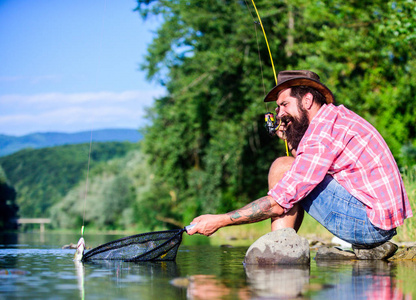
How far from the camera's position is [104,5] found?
6.01m

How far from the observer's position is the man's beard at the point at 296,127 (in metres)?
4.77

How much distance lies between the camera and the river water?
307 cm

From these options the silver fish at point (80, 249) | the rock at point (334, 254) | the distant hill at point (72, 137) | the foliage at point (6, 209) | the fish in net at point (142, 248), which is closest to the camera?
the fish in net at point (142, 248)

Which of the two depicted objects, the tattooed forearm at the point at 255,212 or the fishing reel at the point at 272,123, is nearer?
the tattooed forearm at the point at 255,212

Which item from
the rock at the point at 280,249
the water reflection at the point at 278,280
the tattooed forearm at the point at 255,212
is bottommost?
the water reflection at the point at 278,280

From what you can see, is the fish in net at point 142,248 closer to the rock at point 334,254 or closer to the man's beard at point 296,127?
the man's beard at point 296,127

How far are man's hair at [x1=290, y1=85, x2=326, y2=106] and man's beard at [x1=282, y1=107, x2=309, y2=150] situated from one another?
13cm

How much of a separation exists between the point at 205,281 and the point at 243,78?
18196 millimetres

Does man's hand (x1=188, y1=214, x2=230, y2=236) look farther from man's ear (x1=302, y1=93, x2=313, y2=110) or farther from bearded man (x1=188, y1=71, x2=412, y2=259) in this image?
man's ear (x1=302, y1=93, x2=313, y2=110)

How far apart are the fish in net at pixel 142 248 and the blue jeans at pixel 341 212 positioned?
1329 millimetres

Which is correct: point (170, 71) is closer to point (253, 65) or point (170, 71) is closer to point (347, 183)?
point (253, 65)

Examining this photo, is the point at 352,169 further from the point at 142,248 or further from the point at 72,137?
the point at 72,137

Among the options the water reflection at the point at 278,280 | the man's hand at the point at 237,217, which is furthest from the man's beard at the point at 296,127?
the water reflection at the point at 278,280

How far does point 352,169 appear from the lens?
14.5 feet
